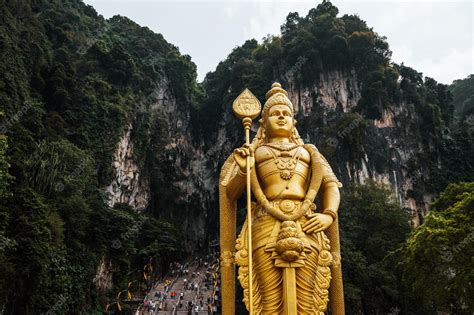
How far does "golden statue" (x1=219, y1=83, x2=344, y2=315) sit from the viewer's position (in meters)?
4.13

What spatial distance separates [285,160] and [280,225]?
29.9 inches

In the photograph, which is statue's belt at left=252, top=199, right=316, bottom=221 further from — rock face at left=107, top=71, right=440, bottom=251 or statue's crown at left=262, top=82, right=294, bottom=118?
rock face at left=107, top=71, right=440, bottom=251

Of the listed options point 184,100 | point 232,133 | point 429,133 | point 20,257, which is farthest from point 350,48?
point 20,257

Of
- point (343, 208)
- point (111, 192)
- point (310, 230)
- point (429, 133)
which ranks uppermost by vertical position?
point (429, 133)

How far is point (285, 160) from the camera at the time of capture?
4734 millimetres

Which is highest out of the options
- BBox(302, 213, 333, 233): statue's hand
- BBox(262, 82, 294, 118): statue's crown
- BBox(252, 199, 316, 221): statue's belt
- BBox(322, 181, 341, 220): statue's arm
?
BBox(262, 82, 294, 118): statue's crown

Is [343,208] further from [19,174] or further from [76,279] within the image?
[19,174]

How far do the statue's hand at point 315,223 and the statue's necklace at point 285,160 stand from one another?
494 millimetres

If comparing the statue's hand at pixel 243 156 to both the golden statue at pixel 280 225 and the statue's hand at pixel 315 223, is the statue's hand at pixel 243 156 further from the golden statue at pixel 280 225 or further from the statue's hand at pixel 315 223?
the statue's hand at pixel 315 223

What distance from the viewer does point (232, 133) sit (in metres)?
29.6

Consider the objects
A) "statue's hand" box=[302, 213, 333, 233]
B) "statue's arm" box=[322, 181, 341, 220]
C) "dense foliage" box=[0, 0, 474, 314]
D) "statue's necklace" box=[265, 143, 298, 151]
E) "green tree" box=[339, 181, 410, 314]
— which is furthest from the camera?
"green tree" box=[339, 181, 410, 314]

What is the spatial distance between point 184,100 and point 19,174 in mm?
20840

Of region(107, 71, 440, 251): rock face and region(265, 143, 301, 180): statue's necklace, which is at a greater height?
region(107, 71, 440, 251): rock face

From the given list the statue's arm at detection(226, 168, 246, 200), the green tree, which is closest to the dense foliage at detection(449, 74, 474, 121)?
the green tree
